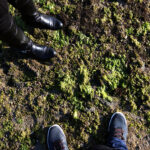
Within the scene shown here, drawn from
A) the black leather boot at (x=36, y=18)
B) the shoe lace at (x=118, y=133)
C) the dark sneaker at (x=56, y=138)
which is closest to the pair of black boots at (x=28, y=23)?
the black leather boot at (x=36, y=18)

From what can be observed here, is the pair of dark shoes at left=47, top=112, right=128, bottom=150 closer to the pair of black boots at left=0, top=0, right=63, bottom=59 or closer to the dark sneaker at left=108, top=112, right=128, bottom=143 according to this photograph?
the dark sneaker at left=108, top=112, right=128, bottom=143

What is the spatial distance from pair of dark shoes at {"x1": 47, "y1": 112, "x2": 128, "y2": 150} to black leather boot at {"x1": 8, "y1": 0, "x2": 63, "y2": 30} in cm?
207

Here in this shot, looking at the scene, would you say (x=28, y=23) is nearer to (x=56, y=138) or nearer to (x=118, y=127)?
(x=56, y=138)

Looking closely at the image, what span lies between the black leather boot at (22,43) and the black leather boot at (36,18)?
17.7 inches

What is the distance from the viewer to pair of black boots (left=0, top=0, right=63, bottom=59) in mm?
2097

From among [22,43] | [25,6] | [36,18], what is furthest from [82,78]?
[25,6]

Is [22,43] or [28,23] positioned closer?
[22,43]

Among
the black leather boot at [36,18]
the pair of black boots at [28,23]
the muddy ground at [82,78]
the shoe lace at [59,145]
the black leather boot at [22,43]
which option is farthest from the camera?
the muddy ground at [82,78]

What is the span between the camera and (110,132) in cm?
333

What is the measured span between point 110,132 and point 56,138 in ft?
3.59

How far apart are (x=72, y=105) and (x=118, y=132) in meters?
1.07

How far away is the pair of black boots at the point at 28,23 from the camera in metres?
2.10

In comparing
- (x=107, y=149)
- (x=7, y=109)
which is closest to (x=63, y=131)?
(x=107, y=149)

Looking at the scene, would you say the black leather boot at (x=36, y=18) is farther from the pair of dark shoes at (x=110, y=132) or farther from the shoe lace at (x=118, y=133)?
the shoe lace at (x=118, y=133)
